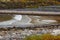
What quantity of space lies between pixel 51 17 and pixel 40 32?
2.51ft

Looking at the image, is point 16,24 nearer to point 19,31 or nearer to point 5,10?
point 19,31

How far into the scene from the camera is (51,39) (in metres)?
2.87

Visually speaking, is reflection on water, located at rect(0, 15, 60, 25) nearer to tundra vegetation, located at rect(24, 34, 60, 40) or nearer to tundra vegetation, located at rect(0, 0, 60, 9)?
tundra vegetation, located at rect(0, 0, 60, 9)

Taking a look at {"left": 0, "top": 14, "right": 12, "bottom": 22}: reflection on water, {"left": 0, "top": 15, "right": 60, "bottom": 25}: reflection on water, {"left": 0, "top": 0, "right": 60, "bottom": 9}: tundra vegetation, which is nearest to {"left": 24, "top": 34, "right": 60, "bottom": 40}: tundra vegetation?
{"left": 0, "top": 15, "right": 60, "bottom": 25}: reflection on water

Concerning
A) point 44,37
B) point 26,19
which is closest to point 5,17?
point 26,19

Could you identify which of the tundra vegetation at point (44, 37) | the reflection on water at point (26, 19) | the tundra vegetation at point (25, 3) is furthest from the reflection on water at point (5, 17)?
the tundra vegetation at point (44, 37)

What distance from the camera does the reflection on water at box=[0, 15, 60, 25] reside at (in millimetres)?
3694

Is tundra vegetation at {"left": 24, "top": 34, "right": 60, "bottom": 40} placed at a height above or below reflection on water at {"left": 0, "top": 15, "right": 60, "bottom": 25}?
above

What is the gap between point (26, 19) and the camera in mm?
3803

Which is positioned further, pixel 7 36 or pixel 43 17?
pixel 43 17

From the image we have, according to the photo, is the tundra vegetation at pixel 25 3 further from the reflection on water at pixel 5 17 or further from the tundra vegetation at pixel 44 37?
the tundra vegetation at pixel 44 37

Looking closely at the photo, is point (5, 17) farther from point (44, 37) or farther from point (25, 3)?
point (44, 37)

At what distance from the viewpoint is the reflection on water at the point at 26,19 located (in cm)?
369

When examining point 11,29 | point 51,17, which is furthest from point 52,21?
point 11,29
